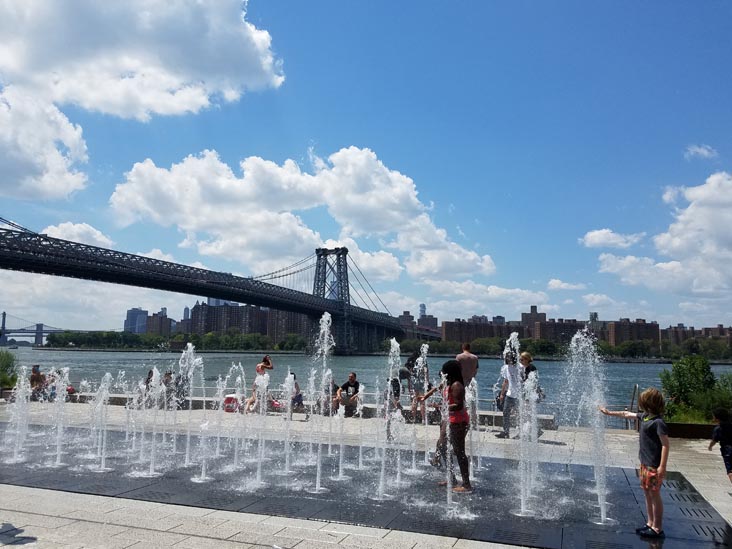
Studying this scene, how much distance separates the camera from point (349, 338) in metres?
71.3

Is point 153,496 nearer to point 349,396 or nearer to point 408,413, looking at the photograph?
point 349,396

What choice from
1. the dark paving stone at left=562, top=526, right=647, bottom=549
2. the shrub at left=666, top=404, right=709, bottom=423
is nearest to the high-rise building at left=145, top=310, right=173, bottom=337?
the shrub at left=666, top=404, right=709, bottom=423

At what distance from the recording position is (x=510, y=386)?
9758mm

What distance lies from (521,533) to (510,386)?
16.0 ft

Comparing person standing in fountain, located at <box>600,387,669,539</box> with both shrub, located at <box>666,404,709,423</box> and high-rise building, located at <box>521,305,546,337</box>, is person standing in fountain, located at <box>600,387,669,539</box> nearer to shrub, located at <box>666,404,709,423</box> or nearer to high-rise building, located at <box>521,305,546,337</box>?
shrub, located at <box>666,404,709,423</box>

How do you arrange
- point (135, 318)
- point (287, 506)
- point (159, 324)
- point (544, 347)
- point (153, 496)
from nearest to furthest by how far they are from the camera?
point (287, 506), point (153, 496), point (544, 347), point (159, 324), point (135, 318)

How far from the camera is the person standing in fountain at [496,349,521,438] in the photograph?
973cm

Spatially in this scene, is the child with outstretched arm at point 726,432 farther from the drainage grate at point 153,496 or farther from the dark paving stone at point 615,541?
the drainage grate at point 153,496

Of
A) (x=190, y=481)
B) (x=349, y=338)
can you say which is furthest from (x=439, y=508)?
(x=349, y=338)

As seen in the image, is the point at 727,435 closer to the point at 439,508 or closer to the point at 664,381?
the point at 439,508

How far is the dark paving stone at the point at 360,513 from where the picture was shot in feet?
17.3

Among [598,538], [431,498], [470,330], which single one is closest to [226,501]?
[431,498]

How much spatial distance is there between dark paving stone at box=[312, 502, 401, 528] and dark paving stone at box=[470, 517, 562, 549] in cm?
80

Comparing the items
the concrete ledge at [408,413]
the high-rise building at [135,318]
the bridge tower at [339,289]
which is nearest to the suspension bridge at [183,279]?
the bridge tower at [339,289]
